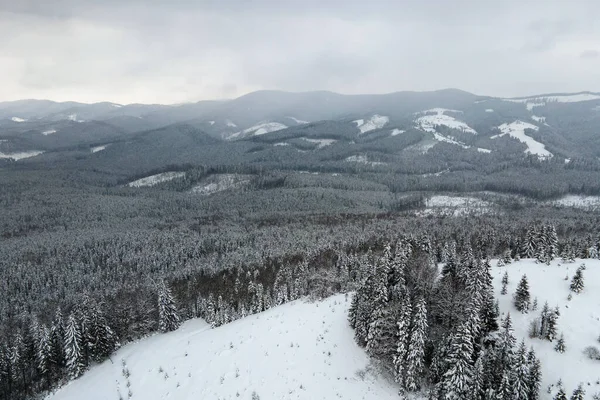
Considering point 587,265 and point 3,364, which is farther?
point 3,364

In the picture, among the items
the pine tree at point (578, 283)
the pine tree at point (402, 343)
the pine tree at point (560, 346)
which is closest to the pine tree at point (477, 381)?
the pine tree at point (402, 343)

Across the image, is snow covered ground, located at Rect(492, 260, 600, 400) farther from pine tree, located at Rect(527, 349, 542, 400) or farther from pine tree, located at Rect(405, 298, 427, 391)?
pine tree, located at Rect(405, 298, 427, 391)

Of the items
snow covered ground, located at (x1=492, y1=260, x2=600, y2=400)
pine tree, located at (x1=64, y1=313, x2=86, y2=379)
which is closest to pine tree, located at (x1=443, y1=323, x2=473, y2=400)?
snow covered ground, located at (x1=492, y1=260, x2=600, y2=400)

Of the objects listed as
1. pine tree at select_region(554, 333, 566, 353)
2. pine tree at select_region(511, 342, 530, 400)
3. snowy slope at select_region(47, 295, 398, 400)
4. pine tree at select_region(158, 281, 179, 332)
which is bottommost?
pine tree at select_region(158, 281, 179, 332)

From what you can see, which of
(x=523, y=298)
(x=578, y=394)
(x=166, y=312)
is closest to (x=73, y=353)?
(x=166, y=312)

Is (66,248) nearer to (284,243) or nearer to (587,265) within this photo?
(284,243)

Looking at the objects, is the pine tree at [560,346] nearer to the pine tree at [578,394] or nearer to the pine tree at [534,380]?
the pine tree at [578,394]

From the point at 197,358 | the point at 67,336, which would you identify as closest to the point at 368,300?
the point at 197,358
